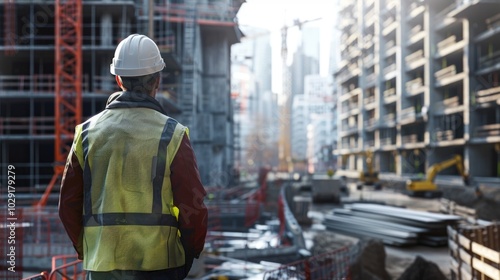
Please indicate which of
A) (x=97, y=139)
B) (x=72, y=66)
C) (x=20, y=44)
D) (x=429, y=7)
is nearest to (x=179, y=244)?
(x=97, y=139)

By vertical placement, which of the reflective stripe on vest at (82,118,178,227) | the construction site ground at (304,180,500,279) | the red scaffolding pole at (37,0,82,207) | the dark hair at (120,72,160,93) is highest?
the red scaffolding pole at (37,0,82,207)

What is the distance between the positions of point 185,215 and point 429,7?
1548 inches

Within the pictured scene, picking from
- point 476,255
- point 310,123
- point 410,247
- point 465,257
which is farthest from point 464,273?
point 310,123

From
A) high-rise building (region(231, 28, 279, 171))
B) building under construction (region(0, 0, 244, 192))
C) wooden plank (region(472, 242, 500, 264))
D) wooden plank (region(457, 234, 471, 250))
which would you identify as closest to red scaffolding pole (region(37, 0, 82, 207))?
building under construction (region(0, 0, 244, 192))

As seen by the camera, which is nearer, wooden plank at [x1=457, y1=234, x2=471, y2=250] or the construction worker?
the construction worker

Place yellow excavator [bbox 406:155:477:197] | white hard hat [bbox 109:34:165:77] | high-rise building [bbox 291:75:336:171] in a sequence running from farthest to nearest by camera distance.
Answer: high-rise building [bbox 291:75:336:171]
yellow excavator [bbox 406:155:477:197]
white hard hat [bbox 109:34:165:77]

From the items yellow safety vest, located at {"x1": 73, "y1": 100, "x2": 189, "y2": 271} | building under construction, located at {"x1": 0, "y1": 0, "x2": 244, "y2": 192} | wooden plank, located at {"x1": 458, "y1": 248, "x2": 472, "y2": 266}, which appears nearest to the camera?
yellow safety vest, located at {"x1": 73, "y1": 100, "x2": 189, "y2": 271}

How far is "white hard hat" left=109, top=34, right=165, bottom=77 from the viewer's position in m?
1.94

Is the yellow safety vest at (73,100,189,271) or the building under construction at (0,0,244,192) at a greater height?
the building under construction at (0,0,244,192)

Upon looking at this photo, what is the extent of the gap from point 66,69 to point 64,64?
31cm

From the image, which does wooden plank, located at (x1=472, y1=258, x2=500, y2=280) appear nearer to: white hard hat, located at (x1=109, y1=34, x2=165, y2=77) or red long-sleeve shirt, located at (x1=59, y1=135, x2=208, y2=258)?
red long-sleeve shirt, located at (x1=59, y1=135, x2=208, y2=258)

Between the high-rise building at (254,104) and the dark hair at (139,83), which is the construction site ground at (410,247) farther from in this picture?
the high-rise building at (254,104)

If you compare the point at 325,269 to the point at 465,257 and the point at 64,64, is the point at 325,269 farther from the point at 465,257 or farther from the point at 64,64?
the point at 64,64

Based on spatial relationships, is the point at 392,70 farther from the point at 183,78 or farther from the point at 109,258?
the point at 109,258
